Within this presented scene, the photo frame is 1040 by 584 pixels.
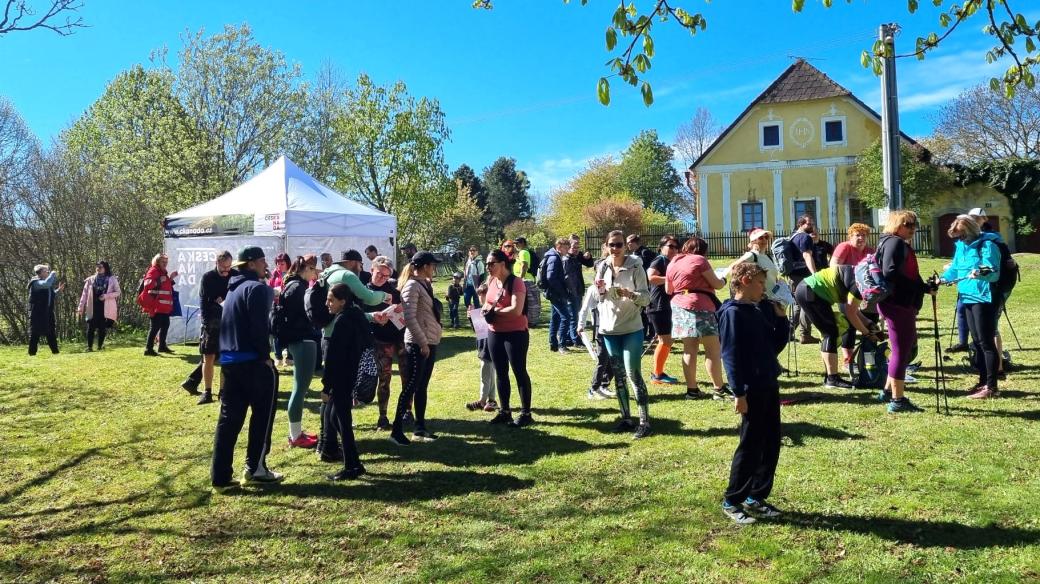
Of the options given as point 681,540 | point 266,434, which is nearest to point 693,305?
point 681,540

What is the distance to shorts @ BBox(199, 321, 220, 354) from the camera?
26.7 feet

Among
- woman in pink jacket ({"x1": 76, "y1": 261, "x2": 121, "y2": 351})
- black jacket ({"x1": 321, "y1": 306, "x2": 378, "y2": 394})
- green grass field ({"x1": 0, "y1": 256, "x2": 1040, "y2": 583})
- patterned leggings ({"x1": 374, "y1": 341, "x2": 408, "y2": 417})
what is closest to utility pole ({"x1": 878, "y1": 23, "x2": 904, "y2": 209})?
green grass field ({"x1": 0, "y1": 256, "x2": 1040, "y2": 583})

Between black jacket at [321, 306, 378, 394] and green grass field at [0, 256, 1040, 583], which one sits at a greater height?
black jacket at [321, 306, 378, 394]

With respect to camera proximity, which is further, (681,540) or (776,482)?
(776,482)

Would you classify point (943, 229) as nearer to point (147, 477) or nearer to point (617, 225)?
point (617, 225)

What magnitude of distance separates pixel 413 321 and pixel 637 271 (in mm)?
2096

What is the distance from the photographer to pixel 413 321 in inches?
247

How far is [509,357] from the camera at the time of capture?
6.59 m

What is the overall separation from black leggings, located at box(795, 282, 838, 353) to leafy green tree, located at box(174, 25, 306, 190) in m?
24.8

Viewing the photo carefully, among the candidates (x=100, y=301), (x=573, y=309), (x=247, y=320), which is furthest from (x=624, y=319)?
(x=100, y=301)

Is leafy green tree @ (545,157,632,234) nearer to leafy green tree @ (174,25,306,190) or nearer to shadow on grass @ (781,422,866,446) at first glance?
leafy green tree @ (174,25,306,190)

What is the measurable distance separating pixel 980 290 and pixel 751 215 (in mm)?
29798

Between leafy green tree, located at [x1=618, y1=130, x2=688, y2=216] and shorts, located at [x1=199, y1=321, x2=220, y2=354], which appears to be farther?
leafy green tree, located at [x1=618, y1=130, x2=688, y2=216]

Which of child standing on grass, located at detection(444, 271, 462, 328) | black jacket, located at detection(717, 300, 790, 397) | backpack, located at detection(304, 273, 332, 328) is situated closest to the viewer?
black jacket, located at detection(717, 300, 790, 397)
